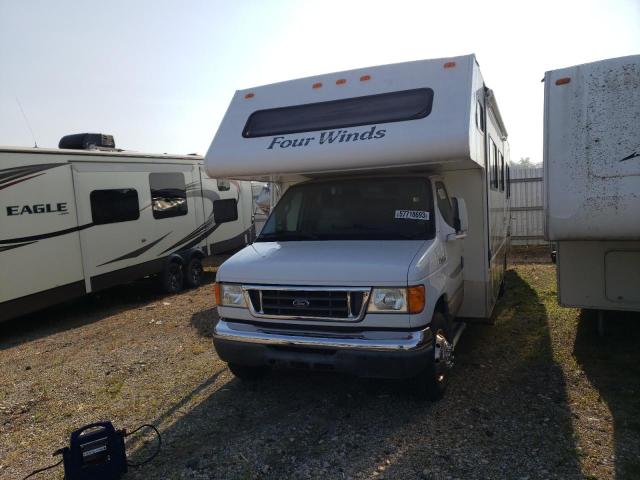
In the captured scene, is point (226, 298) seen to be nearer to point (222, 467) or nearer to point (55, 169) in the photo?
point (222, 467)

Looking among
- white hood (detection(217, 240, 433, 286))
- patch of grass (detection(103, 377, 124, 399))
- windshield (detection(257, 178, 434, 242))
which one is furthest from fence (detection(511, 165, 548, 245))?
patch of grass (detection(103, 377, 124, 399))

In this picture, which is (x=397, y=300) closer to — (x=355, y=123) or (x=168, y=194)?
(x=355, y=123)

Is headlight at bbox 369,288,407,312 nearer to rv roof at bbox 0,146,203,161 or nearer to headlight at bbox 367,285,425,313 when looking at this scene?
headlight at bbox 367,285,425,313

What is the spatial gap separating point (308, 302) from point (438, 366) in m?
1.25

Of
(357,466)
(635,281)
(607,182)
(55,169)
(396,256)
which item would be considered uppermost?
(55,169)

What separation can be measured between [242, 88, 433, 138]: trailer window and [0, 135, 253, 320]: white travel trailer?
6.33ft

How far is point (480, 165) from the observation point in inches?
212

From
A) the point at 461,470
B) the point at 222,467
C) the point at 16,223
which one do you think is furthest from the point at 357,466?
the point at 16,223

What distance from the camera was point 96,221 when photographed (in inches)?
350

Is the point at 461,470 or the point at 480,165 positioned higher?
the point at 480,165

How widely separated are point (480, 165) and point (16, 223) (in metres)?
6.54

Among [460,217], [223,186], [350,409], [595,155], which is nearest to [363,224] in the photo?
[460,217]

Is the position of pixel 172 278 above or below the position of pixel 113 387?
above

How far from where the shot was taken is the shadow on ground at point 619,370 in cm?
372
